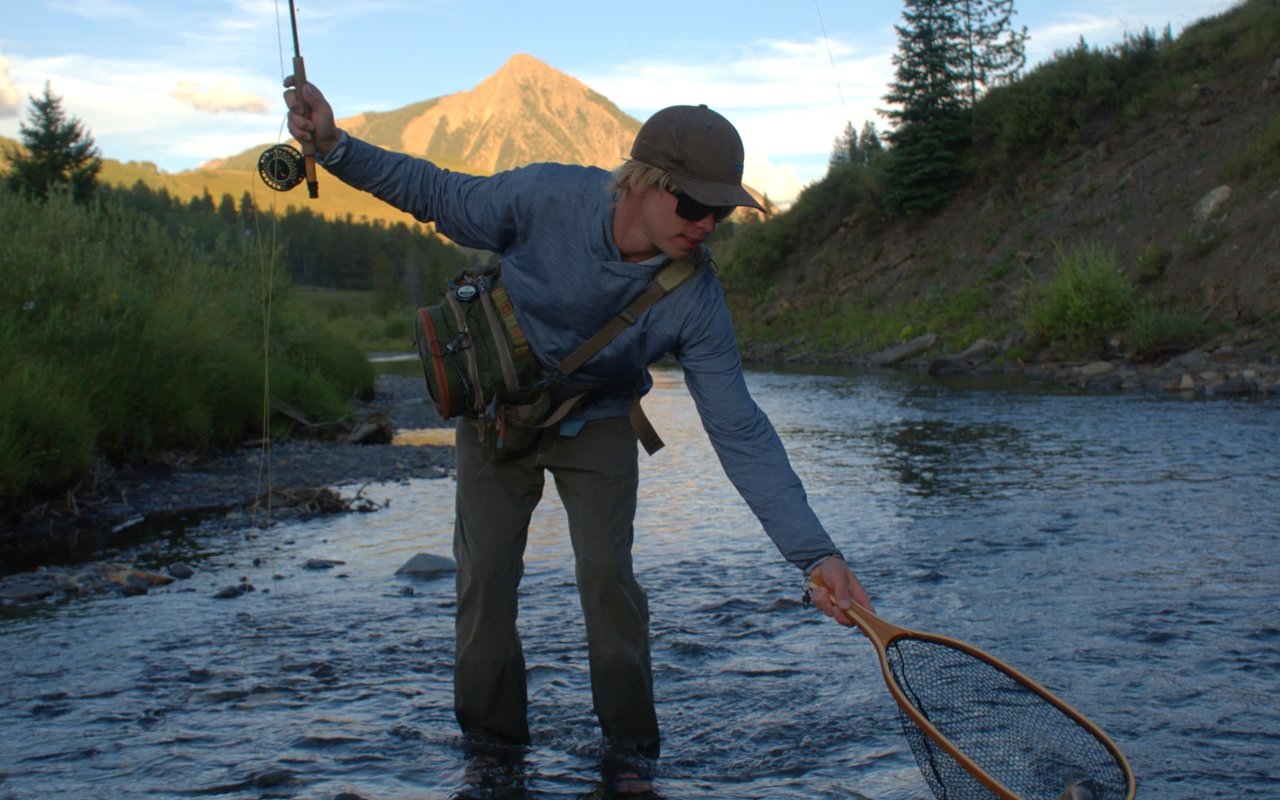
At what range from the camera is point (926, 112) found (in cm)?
3862

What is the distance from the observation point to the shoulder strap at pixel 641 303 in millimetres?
3934

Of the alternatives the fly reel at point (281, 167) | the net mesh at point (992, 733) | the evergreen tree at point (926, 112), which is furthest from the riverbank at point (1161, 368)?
the fly reel at point (281, 167)

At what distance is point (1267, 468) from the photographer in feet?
35.3

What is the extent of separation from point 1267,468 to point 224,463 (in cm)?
1040

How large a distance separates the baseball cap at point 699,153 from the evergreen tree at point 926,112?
1404 inches

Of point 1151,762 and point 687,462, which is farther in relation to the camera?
point 687,462

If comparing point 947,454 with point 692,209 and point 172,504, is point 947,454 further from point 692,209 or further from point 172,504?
point 692,209

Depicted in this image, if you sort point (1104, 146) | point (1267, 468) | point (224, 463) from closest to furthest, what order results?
1. point (1267, 468)
2. point (224, 463)
3. point (1104, 146)

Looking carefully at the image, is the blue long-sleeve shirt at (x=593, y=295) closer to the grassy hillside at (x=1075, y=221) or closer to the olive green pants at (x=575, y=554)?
the olive green pants at (x=575, y=554)

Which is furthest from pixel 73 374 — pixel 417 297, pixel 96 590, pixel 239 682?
pixel 417 297

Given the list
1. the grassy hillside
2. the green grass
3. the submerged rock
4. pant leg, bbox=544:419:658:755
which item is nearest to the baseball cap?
pant leg, bbox=544:419:658:755

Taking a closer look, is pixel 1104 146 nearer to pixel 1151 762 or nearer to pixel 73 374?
pixel 73 374

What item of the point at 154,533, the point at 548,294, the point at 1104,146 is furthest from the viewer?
the point at 1104,146

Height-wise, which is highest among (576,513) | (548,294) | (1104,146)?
(1104,146)
